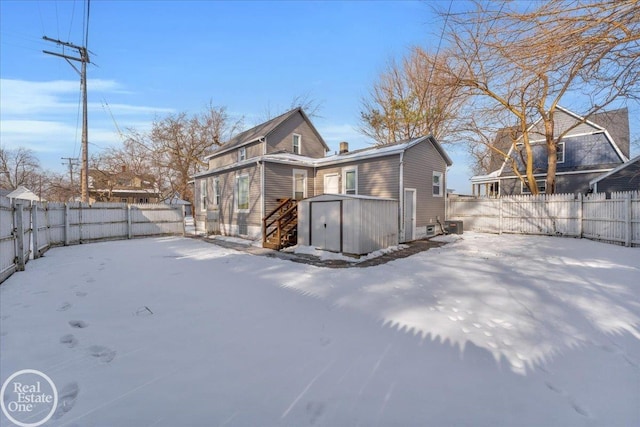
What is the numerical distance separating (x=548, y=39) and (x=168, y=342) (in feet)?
19.8

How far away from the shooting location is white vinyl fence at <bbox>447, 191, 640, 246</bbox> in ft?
31.6

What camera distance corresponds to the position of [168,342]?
328cm

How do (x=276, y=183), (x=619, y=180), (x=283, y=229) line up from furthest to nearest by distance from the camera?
(x=619, y=180), (x=276, y=183), (x=283, y=229)

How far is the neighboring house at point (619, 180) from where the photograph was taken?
15445 millimetres

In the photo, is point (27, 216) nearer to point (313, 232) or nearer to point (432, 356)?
point (313, 232)

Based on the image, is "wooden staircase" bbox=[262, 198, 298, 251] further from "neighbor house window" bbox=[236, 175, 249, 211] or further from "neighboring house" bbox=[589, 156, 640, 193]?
"neighboring house" bbox=[589, 156, 640, 193]

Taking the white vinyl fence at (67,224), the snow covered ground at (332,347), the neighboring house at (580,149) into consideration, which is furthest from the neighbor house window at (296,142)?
the snow covered ground at (332,347)

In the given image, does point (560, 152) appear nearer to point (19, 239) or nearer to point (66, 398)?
point (66, 398)

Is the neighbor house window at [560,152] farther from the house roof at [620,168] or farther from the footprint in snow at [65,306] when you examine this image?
the footprint in snow at [65,306]

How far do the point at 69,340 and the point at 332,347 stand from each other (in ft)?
10.1

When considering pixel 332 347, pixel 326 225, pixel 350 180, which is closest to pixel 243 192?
pixel 350 180

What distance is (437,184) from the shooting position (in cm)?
1405

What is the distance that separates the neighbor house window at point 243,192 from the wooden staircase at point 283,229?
8.77 ft

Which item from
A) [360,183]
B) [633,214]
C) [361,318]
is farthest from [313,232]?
[633,214]
